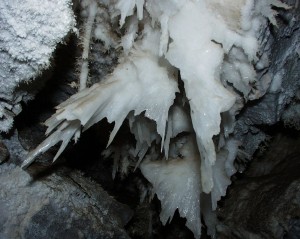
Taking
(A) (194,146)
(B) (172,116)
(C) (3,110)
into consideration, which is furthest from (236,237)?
(C) (3,110)

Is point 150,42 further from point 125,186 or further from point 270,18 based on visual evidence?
point 125,186

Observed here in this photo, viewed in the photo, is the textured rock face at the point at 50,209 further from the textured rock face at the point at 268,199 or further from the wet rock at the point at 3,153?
the textured rock face at the point at 268,199

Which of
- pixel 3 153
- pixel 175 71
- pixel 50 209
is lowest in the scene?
pixel 50 209

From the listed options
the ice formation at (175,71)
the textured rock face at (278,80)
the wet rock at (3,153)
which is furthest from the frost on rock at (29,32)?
the textured rock face at (278,80)

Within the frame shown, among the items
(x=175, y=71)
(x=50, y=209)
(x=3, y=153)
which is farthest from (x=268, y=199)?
(x=3, y=153)

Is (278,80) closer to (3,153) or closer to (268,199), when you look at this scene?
(268,199)

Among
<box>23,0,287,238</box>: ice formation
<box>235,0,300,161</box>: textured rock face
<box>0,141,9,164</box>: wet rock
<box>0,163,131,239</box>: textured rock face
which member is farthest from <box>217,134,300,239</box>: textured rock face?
<box>0,141,9,164</box>: wet rock
